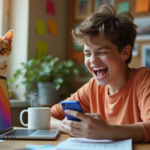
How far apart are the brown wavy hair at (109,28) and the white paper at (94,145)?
0.48 m

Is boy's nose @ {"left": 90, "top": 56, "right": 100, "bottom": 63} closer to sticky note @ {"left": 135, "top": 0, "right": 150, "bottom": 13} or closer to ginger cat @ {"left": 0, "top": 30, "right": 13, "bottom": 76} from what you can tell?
ginger cat @ {"left": 0, "top": 30, "right": 13, "bottom": 76}

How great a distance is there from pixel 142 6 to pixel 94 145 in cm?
173

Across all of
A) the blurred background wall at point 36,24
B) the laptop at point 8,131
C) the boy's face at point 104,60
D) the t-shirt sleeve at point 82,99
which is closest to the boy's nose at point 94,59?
the boy's face at point 104,60

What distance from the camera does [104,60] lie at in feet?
3.77

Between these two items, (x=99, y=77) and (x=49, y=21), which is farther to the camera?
(x=49, y=21)

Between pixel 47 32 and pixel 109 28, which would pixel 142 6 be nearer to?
pixel 47 32

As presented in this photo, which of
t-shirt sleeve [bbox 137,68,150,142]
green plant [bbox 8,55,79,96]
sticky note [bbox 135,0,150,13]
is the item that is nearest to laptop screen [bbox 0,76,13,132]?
t-shirt sleeve [bbox 137,68,150,142]

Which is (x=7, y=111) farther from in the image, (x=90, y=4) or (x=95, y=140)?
(x=90, y=4)

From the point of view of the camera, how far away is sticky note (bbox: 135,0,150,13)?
2.17m

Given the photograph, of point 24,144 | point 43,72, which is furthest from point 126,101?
point 43,72

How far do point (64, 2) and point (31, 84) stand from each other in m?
1.04

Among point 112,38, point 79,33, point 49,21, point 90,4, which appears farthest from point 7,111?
point 90,4

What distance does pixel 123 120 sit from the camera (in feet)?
3.92

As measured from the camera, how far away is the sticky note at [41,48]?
7.28 feet
